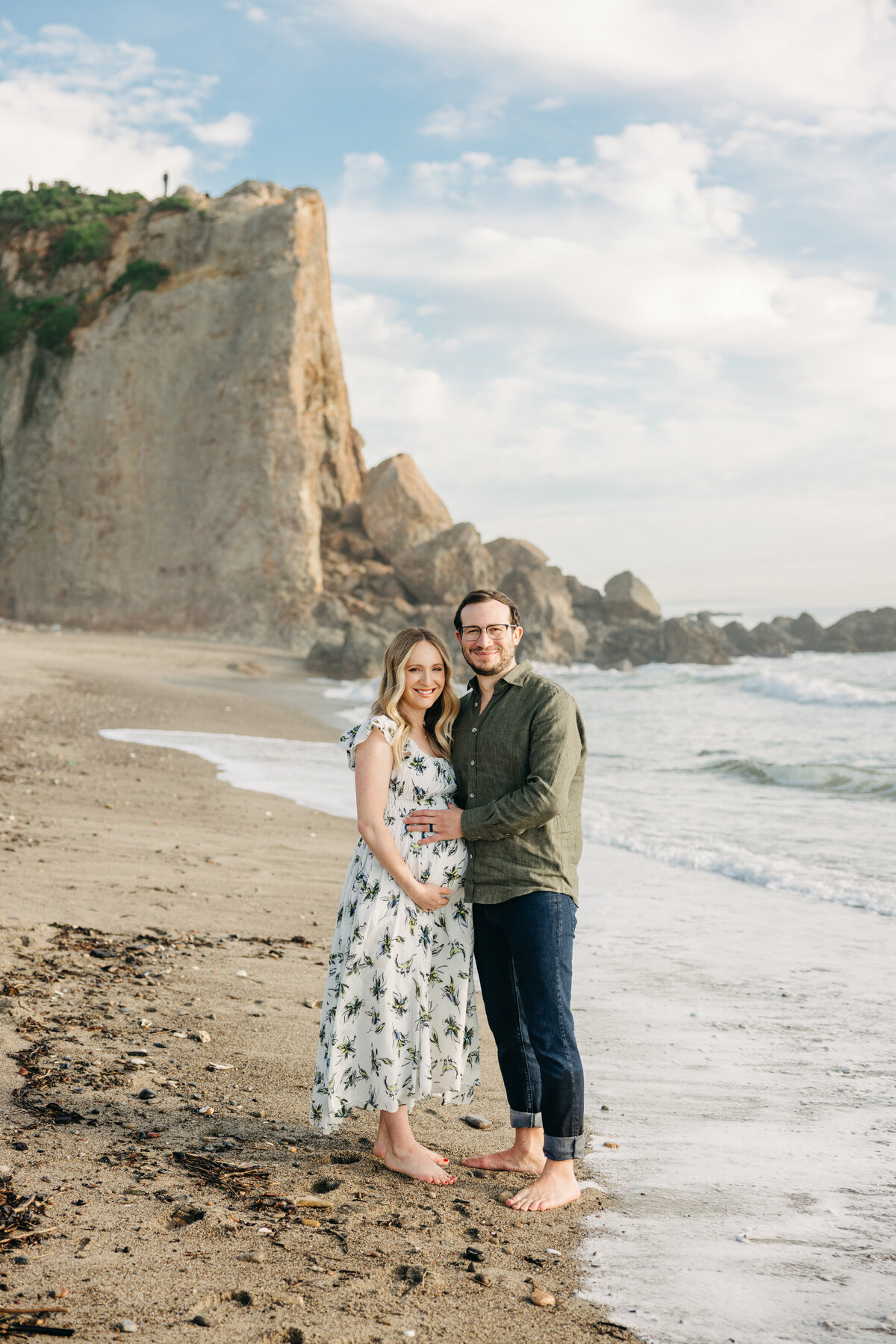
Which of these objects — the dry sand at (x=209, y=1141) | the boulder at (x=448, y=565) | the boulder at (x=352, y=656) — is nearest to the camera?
the dry sand at (x=209, y=1141)

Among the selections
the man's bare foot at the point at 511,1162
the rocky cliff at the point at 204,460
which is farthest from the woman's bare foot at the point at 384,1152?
the rocky cliff at the point at 204,460

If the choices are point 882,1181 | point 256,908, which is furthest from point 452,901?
point 256,908

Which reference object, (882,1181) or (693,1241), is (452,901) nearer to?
(693,1241)

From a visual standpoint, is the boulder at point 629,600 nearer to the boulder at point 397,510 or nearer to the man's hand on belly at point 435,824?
the boulder at point 397,510

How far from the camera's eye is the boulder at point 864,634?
167ft

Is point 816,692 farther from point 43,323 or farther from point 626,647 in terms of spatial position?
point 43,323

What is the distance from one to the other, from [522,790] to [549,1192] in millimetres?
1201

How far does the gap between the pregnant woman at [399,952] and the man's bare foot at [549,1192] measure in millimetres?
248

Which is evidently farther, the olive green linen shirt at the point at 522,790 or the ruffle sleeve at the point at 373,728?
the ruffle sleeve at the point at 373,728

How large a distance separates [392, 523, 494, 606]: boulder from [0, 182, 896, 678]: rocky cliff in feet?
0.20

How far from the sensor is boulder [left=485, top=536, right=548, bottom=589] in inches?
1628

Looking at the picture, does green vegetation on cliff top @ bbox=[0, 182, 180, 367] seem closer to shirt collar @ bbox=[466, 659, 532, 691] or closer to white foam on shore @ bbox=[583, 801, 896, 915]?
white foam on shore @ bbox=[583, 801, 896, 915]

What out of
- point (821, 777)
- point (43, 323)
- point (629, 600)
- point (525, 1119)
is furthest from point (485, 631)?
point (629, 600)

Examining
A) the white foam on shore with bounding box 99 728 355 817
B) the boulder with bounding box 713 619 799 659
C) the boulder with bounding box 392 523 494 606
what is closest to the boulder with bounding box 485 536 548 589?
the boulder with bounding box 392 523 494 606
